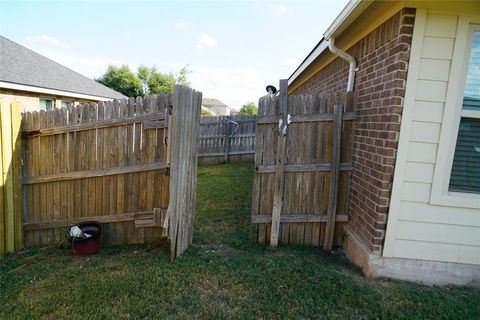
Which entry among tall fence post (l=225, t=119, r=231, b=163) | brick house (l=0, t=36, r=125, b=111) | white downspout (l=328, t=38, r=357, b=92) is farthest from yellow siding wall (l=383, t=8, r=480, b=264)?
brick house (l=0, t=36, r=125, b=111)

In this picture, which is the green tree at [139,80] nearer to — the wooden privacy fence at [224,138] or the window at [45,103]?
the window at [45,103]

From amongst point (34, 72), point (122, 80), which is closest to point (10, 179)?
point (34, 72)

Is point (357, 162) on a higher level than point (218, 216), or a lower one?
higher

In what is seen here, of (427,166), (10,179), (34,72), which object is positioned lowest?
(10,179)

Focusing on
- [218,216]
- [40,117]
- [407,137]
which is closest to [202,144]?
[218,216]

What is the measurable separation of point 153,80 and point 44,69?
22.4m

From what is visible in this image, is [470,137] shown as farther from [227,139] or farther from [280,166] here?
[227,139]

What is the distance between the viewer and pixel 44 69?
12.1 m

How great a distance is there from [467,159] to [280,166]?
193cm

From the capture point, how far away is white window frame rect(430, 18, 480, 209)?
104 inches

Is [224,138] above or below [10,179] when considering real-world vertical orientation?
above

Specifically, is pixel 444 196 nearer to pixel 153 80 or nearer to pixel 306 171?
pixel 306 171

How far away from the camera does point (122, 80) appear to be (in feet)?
102

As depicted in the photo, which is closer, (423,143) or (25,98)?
(423,143)
